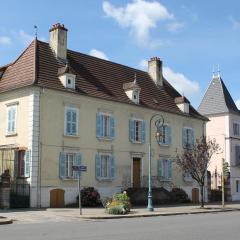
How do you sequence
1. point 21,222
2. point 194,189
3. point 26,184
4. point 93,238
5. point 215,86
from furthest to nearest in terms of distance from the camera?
point 215,86
point 194,189
point 26,184
point 21,222
point 93,238

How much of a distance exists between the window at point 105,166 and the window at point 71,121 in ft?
8.32

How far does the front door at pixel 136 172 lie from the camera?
34750mm

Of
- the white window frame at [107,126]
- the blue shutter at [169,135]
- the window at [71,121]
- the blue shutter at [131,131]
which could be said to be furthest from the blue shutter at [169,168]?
the window at [71,121]

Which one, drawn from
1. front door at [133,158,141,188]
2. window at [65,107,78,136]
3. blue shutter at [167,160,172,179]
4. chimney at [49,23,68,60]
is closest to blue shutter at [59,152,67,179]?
window at [65,107,78,136]

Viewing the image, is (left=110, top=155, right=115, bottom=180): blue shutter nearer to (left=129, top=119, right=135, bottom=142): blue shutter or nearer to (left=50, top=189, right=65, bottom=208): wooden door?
(left=129, top=119, right=135, bottom=142): blue shutter

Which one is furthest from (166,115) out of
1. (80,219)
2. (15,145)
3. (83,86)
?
(80,219)

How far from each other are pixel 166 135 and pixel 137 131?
3.05 metres

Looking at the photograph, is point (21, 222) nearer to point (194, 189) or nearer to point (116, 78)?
point (116, 78)

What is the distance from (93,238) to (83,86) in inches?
764

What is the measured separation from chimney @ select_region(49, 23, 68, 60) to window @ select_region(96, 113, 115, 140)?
468 cm

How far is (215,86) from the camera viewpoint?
4950cm

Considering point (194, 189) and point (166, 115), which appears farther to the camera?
point (194, 189)

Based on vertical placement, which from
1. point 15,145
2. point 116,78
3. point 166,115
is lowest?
point 15,145

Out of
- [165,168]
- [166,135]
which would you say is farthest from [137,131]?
[165,168]
